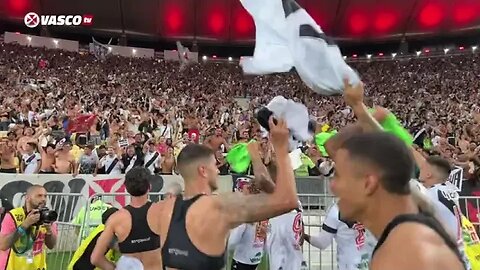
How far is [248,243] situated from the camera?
268 inches

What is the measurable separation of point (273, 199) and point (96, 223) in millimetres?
5407

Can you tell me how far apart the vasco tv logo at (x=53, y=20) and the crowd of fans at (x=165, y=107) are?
11.1 ft

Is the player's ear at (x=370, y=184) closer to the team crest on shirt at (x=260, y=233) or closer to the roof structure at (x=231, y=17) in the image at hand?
the team crest on shirt at (x=260, y=233)

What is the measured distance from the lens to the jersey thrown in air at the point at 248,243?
6758mm

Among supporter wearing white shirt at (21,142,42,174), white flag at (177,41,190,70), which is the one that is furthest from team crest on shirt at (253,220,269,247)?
white flag at (177,41,190,70)

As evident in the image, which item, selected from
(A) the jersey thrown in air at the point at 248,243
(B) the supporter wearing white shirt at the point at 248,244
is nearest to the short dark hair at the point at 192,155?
(B) the supporter wearing white shirt at the point at 248,244

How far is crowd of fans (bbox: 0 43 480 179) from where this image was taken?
11.6 meters

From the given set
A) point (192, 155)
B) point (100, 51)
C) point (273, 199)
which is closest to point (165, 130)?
point (192, 155)

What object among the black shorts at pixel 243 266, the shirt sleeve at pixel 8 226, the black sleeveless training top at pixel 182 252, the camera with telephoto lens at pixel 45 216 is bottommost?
the black shorts at pixel 243 266

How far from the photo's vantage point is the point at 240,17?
4684cm

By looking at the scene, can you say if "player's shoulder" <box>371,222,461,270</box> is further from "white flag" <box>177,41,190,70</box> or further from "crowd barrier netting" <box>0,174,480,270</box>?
"white flag" <box>177,41,190,70</box>

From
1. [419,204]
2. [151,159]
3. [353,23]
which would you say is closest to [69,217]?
[151,159]

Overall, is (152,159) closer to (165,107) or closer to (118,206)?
(118,206)

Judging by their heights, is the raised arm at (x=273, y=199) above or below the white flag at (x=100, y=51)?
below
